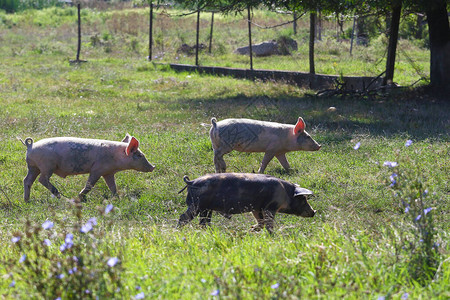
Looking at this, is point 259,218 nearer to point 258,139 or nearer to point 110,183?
point 258,139

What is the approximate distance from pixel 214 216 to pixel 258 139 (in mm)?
2084

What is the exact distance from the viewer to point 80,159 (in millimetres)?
7707

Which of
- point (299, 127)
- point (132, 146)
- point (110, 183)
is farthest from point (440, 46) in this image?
point (110, 183)

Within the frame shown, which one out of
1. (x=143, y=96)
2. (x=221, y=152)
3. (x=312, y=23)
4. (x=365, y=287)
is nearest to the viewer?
(x=365, y=287)

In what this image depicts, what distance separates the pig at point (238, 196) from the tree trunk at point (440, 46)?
9699 mm

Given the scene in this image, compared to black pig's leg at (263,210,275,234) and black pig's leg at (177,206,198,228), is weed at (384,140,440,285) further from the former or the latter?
black pig's leg at (177,206,198,228)

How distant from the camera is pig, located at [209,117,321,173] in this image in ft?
27.2

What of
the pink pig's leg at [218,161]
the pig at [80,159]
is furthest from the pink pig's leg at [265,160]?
the pig at [80,159]

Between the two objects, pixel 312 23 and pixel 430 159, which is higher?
pixel 312 23

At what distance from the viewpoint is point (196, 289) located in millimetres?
3596

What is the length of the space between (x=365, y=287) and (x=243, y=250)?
3.67 ft

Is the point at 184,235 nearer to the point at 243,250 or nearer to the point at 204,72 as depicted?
the point at 243,250

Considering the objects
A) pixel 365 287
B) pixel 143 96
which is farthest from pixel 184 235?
pixel 143 96

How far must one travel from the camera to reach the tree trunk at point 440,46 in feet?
47.4
